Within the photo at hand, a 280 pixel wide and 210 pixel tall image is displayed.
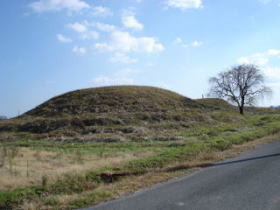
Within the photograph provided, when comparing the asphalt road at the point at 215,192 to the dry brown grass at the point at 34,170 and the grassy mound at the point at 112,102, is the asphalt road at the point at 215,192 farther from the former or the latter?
the grassy mound at the point at 112,102

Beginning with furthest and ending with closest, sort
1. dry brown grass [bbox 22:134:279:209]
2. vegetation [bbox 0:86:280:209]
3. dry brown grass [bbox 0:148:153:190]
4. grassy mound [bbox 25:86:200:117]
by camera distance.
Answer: grassy mound [bbox 25:86:200:117] → dry brown grass [bbox 0:148:153:190] → vegetation [bbox 0:86:280:209] → dry brown grass [bbox 22:134:279:209]

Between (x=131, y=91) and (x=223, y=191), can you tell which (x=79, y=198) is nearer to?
(x=223, y=191)

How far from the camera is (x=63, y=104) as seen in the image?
1940 inches

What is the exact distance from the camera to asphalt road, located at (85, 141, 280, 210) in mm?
6078

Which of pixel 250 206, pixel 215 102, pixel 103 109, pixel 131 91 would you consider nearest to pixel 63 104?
pixel 103 109

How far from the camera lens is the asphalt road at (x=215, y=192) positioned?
608 cm

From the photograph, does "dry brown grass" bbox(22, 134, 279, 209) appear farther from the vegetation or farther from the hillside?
the hillside

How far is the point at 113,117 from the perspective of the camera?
37.5 metres

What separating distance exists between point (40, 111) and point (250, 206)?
4672 centimetres

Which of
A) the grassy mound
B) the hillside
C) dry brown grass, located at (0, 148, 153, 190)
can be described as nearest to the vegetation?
dry brown grass, located at (0, 148, 153, 190)

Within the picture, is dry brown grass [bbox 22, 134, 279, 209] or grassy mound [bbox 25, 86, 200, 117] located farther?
grassy mound [bbox 25, 86, 200, 117]

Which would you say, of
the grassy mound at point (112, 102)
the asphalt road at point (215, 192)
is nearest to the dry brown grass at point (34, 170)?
the asphalt road at point (215, 192)

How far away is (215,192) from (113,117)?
101ft

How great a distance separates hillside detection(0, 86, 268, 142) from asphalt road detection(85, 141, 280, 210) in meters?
14.5
